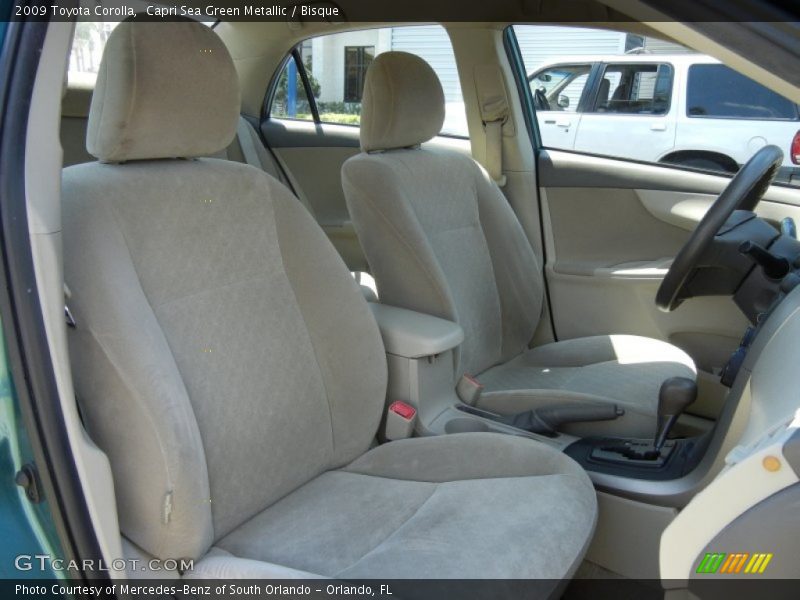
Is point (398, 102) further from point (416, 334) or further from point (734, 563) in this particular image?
point (734, 563)

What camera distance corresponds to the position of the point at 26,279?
1.18 m

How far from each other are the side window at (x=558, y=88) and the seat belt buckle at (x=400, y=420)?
1507mm

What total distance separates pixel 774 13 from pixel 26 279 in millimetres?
1090

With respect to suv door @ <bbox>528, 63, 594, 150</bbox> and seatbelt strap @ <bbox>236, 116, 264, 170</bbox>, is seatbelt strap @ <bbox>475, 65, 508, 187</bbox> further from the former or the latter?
seatbelt strap @ <bbox>236, 116, 264, 170</bbox>

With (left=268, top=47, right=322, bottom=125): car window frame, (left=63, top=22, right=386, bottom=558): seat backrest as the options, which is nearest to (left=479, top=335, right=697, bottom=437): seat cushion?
(left=63, top=22, right=386, bottom=558): seat backrest

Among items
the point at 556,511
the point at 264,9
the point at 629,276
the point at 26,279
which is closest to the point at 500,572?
the point at 556,511

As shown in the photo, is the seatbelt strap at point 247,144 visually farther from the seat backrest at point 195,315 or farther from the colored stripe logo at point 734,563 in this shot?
the colored stripe logo at point 734,563

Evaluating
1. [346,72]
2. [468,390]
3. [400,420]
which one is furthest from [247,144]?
[400,420]

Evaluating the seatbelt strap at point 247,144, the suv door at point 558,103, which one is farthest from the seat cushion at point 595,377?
the seatbelt strap at point 247,144

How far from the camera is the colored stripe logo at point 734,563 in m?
0.95

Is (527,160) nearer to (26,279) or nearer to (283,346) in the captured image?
Result: (283,346)

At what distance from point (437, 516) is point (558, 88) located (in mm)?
1943

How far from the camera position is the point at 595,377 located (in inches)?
91.3

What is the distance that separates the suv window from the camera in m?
2.36
